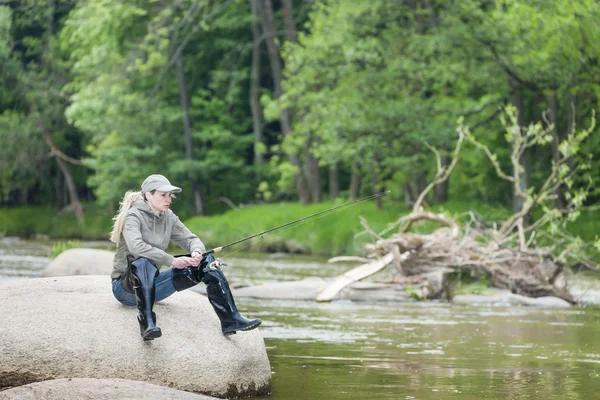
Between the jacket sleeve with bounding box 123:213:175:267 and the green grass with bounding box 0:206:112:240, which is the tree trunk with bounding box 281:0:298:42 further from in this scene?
the jacket sleeve with bounding box 123:213:175:267

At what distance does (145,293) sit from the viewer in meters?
8.99

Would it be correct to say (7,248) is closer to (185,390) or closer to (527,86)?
(527,86)

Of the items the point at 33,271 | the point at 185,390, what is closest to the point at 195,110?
the point at 33,271

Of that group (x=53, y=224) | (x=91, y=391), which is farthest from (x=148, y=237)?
(x=53, y=224)

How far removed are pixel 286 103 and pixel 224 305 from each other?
25.2 m

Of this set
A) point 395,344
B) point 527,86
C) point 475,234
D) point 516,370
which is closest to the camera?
point 516,370

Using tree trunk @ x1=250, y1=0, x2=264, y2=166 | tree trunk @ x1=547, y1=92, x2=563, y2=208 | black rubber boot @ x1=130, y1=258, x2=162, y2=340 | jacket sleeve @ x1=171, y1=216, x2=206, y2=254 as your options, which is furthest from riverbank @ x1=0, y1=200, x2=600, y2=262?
black rubber boot @ x1=130, y1=258, x2=162, y2=340

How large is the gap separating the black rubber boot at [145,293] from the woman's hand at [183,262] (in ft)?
0.83

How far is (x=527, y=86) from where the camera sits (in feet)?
93.8

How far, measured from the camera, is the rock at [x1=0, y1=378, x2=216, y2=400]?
25.4 ft

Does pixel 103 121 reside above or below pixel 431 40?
below

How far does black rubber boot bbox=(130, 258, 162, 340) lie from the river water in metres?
1.24

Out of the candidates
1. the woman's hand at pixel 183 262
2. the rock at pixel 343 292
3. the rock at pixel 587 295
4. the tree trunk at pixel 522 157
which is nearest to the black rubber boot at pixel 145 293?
the woman's hand at pixel 183 262

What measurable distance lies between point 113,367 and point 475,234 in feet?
38.4
